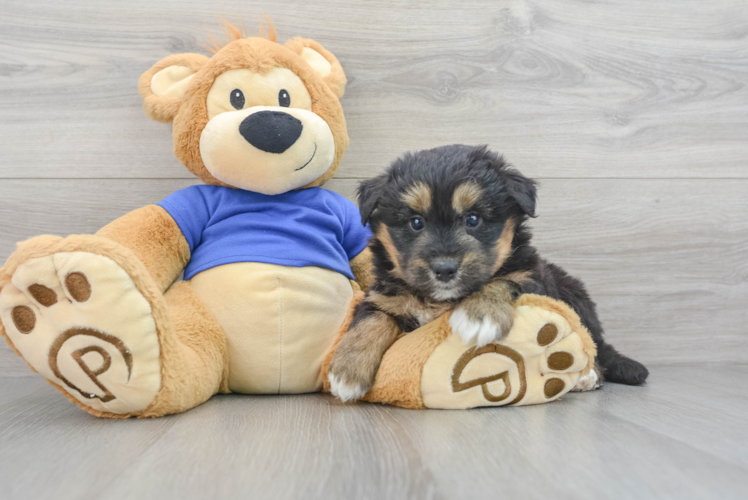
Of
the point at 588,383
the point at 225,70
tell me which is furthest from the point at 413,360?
the point at 225,70

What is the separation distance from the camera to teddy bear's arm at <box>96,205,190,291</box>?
164 cm

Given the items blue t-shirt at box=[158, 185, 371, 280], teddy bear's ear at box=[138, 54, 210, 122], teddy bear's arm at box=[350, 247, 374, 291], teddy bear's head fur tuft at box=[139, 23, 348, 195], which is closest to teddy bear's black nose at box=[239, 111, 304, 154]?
teddy bear's head fur tuft at box=[139, 23, 348, 195]

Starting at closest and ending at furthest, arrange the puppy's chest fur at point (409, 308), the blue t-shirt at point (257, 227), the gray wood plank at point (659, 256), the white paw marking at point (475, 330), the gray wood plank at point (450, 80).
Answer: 1. the white paw marking at point (475, 330)
2. the puppy's chest fur at point (409, 308)
3. the blue t-shirt at point (257, 227)
4. the gray wood plank at point (450, 80)
5. the gray wood plank at point (659, 256)

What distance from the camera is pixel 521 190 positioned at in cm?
149

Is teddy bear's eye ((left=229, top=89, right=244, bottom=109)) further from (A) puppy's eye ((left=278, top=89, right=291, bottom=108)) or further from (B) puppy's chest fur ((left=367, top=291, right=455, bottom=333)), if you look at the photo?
(B) puppy's chest fur ((left=367, top=291, right=455, bottom=333))

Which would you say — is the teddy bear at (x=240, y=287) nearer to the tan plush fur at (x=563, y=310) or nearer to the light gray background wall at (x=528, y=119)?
the tan plush fur at (x=563, y=310)

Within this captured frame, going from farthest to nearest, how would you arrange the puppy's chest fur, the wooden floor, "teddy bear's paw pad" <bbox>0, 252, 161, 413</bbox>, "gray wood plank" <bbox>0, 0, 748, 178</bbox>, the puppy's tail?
"gray wood plank" <bbox>0, 0, 748, 178</bbox> → the puppy's tail → the puppy's chest fur → "teddy bear's paw pad" <bbox>0, 252, 161, 413</bbox> → the wooden floor

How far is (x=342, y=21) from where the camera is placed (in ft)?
7.24

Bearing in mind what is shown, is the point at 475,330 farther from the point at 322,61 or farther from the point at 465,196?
the point at 322,61

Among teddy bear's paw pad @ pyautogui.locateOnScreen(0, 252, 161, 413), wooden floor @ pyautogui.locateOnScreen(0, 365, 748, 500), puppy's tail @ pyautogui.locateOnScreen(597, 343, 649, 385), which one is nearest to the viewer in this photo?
wooden floor @ pyautogui.locateOnScreen(0, 365, 748, 500)

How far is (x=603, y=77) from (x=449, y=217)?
1.36 meters

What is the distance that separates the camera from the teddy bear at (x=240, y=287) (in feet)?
4.20

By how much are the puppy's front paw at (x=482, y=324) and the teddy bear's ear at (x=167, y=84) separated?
121 centimetres

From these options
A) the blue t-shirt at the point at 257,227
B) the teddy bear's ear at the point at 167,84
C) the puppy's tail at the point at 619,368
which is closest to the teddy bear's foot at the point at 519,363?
the puppy's tail at the point at 619,368
